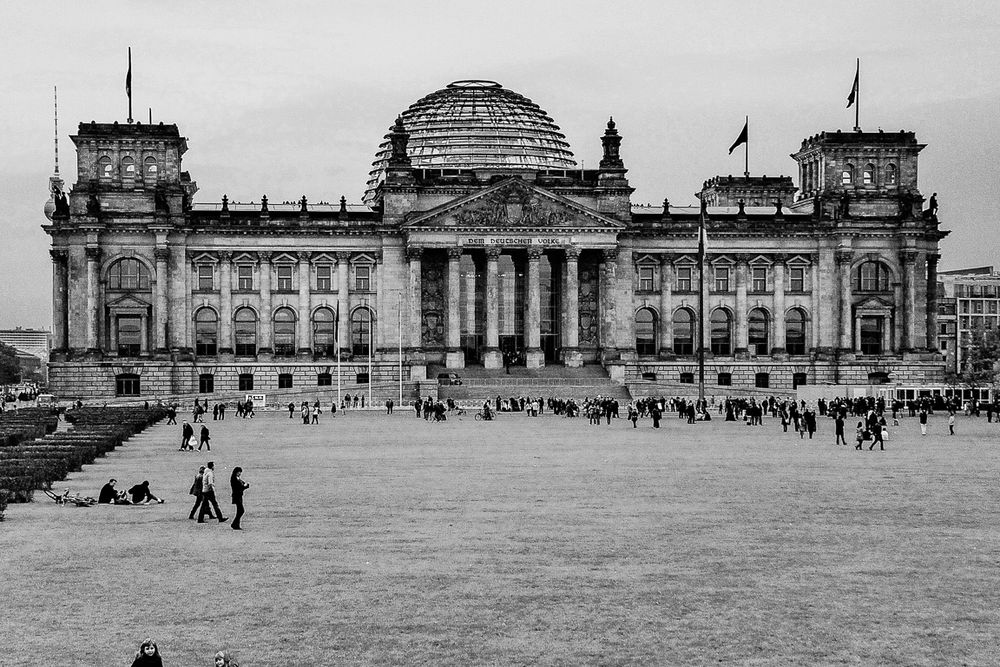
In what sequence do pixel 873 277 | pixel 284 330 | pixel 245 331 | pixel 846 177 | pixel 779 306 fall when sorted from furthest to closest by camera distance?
pixel 846 177 < pixel 873 277 < pixel 779 306 < pixel 284 330 < pixel 245 331

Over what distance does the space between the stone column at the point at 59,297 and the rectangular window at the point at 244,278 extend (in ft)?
47.0

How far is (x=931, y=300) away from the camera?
→ 144 metres

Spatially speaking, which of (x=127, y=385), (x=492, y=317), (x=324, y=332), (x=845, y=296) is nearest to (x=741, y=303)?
(x=845, y=296)

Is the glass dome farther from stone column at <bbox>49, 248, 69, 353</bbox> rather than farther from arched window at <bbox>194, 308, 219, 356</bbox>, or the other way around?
stone column at <bbox>49, 248, 69, 353</bbox>

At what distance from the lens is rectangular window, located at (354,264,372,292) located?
13838 centimetres

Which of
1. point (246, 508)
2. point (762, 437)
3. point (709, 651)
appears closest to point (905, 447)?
point (762, 437)

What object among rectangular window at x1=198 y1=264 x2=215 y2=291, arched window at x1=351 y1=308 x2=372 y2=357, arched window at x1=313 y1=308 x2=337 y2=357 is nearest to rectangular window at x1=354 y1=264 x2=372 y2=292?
arched window at x1=351 y1=308 x2=372 y2=357

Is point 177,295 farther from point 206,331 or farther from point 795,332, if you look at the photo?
point 795,332

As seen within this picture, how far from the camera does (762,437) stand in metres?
79.6

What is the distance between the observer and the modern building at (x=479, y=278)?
13450 cm

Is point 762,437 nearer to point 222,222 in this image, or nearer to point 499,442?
point 499,442

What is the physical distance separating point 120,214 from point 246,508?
312 feet

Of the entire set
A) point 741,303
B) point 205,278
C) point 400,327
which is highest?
point 205,278

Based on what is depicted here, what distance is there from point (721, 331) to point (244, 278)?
42.9 metres
